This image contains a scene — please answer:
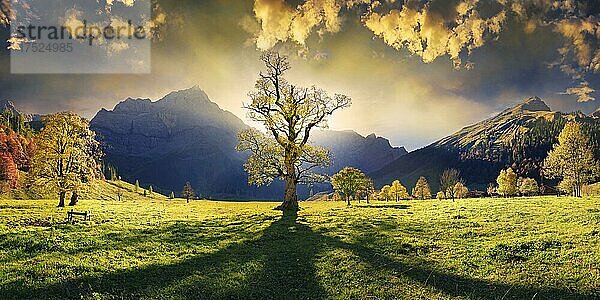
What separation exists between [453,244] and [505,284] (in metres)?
6.95

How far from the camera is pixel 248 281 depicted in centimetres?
1627

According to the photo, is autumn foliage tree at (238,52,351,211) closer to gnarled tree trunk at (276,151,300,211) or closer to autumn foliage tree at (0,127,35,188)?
gnarled tree trunk at (276,151,300,211)

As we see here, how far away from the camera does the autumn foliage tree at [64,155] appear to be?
47812mm

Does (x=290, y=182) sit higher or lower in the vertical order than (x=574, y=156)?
lower

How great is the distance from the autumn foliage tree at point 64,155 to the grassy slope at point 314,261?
74.2 feet

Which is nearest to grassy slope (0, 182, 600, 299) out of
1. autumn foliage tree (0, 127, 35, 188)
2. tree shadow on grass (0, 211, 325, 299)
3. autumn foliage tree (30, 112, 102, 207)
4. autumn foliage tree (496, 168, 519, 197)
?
tree shadow on grass (0, 211, 325, 299)

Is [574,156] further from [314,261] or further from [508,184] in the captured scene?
[314,261]

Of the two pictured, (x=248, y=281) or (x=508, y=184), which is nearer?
(x=248, y=281)

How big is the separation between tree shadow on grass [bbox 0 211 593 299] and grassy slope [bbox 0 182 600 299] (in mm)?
51

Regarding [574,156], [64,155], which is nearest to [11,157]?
[64,155]

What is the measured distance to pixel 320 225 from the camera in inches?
1216

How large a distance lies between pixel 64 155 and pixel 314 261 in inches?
1806

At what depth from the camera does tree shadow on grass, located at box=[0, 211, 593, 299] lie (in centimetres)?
1391

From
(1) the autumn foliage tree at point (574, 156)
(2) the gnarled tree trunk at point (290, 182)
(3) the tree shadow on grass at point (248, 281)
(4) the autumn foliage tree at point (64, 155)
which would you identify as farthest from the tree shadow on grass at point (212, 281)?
(1) the autumn foliage tree at point (574, 156)
